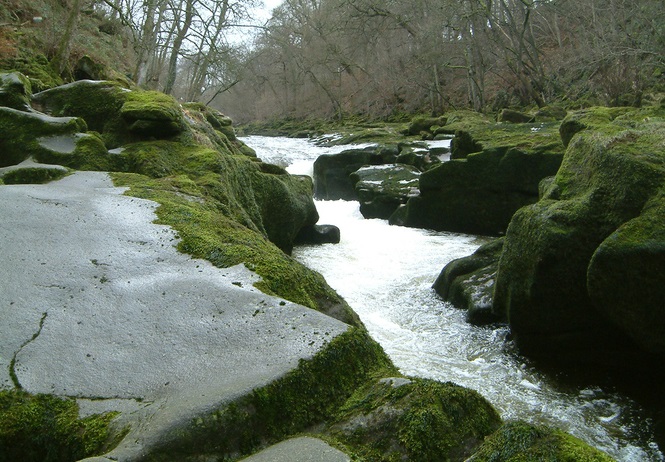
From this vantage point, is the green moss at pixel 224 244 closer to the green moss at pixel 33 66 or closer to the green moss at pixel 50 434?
the green moss at pixel 50 434

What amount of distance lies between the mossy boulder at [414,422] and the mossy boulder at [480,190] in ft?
29.2

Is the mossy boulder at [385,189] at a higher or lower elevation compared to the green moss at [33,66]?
lower

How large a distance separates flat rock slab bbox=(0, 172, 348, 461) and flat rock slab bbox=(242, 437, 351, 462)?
0.28 meters

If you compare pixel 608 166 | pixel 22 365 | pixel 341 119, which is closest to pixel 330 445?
pixel 22 365

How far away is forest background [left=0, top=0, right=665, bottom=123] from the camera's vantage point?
45.7 feet

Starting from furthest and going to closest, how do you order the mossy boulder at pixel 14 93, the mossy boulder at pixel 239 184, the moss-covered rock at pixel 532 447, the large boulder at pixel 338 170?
1. the large boulder at pixel 338 170
2. the mossy boulder at pixel 14 93
3. the mossy boulder at pixel 239 184
4. the moss-covered rock at pixel 532 447

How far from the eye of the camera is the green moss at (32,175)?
5.82m

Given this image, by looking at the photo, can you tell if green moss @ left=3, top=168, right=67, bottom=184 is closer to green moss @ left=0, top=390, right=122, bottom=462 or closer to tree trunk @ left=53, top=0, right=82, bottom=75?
green moss @ left=0, top=390, right=122, bottom=462

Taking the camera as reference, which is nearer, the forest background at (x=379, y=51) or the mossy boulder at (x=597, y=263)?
the mossy boulder at (x=597, y=263)

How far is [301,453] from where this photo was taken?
7.54ft

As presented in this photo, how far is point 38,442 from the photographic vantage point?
2451 millimetres

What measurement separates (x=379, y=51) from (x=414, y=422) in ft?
121

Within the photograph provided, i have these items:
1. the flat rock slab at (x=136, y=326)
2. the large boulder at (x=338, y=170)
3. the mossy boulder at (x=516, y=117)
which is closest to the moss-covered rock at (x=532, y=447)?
the flat rock slab at (x=136, y=326)

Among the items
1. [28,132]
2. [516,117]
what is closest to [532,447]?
[28,132]
